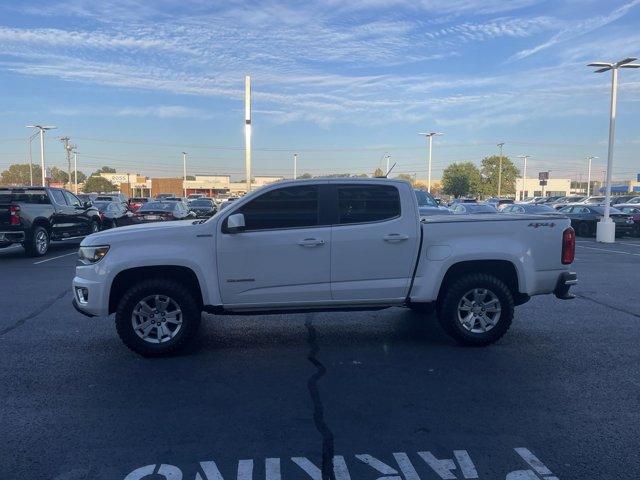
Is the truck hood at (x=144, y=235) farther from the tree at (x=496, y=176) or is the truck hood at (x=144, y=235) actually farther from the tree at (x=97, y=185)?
the tree at (x=97, y=185)

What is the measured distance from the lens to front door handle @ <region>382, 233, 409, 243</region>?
625cm

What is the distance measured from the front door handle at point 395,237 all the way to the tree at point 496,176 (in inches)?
3762

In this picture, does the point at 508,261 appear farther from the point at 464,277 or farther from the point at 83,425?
the point at 83,425

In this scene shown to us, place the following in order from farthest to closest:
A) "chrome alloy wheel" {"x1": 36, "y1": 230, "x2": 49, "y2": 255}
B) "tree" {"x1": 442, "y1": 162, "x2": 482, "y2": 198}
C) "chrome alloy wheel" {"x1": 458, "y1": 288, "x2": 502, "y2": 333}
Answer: "tree" {"x1": 442, "y1": 162, "x2": 482, "y2": 198}
"chrome alloy wheel" {"x1": 36, "y1": 230, "x2": 49, "y2": 255}
"chrome alloy wheel" {"x1": 458, "y1": 288, "x2": 502, "y2": 333}

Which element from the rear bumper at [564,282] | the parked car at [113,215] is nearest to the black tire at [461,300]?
the rear bumper at [564,282]

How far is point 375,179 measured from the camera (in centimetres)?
657

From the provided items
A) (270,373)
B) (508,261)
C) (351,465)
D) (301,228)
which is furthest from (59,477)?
(508,261)

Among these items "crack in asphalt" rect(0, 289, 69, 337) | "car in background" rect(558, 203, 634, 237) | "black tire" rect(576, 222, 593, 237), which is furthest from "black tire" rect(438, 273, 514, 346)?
"black tire" rect(576, 222, 593, 237)

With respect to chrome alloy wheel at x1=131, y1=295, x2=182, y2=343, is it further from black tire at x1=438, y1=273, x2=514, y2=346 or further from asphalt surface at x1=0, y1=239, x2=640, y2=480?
black tire at x1=438, y1=273, x2=514, y2=346

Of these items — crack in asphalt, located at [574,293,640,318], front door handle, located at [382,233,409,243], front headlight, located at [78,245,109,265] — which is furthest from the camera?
crack in asphalt, located at [574,293,640,318]

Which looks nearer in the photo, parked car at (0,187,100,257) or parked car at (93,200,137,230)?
parked car at (0,187,100,257)

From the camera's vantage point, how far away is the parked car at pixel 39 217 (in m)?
15.0

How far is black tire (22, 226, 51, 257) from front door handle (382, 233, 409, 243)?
12.7 meters

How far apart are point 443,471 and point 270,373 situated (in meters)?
2.36
